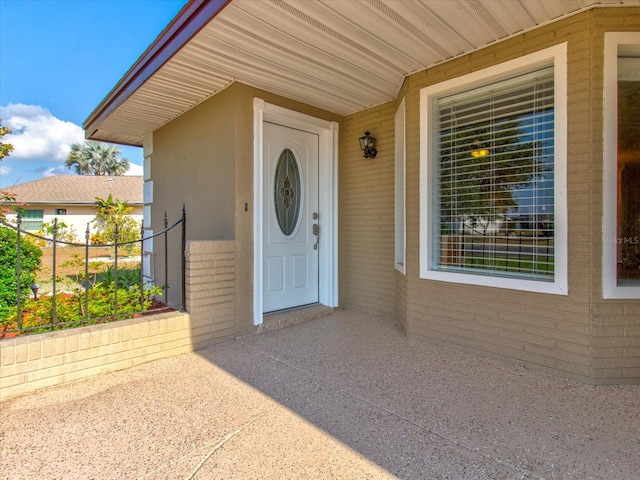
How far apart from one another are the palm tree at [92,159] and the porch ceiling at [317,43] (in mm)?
39525

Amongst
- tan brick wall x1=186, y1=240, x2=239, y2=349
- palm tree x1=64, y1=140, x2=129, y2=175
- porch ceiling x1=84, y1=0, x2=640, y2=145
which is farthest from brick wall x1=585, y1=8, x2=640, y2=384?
palm tree x1=64, y1=140, x2=129, y2=175

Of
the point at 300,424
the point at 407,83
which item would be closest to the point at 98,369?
the point at 300,424

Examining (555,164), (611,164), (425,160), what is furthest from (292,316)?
(611,164)

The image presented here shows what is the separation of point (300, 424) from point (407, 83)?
3.24 meters

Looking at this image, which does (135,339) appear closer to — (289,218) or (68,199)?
(289,218)

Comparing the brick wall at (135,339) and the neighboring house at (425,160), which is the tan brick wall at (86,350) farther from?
the neighboring house at (425,160)

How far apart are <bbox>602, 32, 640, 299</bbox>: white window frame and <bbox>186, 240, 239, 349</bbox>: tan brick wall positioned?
3.11m

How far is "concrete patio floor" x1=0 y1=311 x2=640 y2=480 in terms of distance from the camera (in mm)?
1705

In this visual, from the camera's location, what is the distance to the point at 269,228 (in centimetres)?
422

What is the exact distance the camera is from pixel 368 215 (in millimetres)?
4613

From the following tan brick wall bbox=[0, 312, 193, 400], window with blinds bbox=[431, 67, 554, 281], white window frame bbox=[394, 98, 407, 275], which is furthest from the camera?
white window frame bbox=[394, 98, 407, 275]

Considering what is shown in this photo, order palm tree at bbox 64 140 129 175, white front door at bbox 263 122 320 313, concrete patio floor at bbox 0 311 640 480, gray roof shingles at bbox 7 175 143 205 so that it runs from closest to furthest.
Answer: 1. concrete patio floor at bbox 0 311 640 480
2. white front door at bbox 263 122 320 313
3. gray roof shingles at bbox 7 175 143 205
4. palm tree at bbox 64 140 129 175

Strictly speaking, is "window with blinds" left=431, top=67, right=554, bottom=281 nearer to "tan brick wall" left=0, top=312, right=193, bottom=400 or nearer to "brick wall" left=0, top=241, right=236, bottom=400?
"brick wall" left=0, top=241, right=236, bottom=400

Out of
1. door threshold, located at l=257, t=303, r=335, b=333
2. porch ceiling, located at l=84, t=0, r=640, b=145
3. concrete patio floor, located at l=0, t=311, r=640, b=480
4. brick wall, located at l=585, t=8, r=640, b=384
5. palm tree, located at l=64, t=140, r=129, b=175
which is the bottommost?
concrete patio floor, located at l=0, t=311, r=640, b=480
